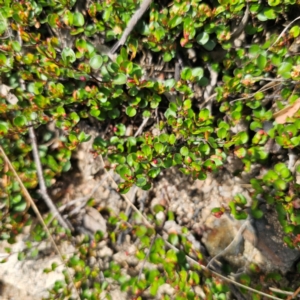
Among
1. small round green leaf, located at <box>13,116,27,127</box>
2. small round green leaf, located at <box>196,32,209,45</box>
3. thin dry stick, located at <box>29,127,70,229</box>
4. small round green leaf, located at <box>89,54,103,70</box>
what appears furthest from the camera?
thin dry stick, located at <box>29,127,70,229</box>

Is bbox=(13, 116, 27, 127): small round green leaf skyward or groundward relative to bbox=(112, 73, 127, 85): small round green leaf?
groundward

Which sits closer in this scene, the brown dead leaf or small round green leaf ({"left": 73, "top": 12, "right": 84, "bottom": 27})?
small round green leaf ({"left": 73, "top": 12, "right": 84, "bottom": 27})

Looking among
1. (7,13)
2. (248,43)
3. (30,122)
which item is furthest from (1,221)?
(248,43)

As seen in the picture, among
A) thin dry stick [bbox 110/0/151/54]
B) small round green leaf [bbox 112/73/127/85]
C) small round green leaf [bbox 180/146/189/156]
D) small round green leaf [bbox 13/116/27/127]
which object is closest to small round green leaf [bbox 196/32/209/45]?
thin dry stick [bbox 110/0/151/54]

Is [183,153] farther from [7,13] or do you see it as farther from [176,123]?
[7,13]

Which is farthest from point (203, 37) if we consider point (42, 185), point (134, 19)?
point (42, 185)

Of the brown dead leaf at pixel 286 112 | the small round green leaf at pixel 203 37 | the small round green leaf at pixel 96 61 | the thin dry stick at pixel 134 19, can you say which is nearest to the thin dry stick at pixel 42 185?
the small round green leaf at pixel 96 61

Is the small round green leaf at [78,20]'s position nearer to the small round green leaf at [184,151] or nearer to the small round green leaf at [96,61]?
the small round green leaf at [96,61]

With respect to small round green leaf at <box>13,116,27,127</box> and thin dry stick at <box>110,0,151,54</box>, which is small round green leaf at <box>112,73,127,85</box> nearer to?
thin dry stick at <box>110,0,151,54</box>

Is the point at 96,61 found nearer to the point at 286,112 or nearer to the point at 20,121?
the point at 20,121
